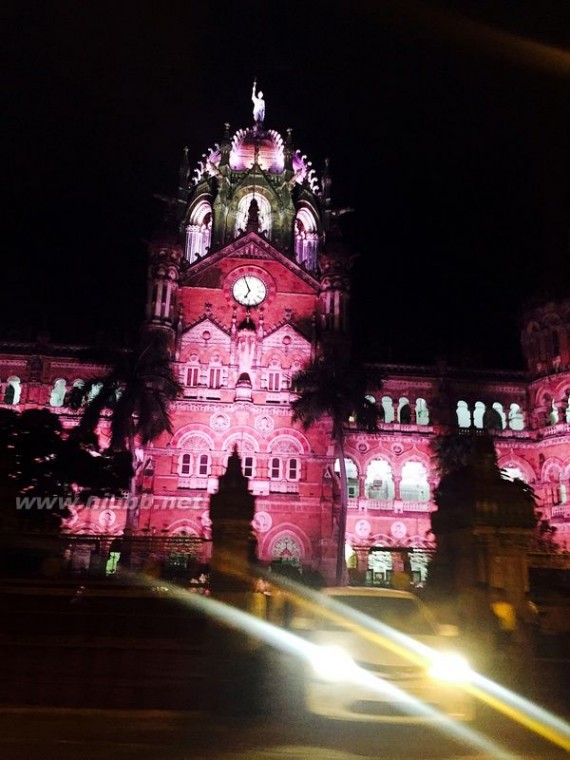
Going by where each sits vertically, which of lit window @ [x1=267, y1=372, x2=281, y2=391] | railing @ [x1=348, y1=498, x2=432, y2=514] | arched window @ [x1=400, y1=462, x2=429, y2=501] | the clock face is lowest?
railing @ [x1=348, y1=498, x2=432, y2=514]

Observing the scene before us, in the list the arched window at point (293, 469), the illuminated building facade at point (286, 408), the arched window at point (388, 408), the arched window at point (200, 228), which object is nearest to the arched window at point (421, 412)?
the illuminated building facade at point (286, 408)

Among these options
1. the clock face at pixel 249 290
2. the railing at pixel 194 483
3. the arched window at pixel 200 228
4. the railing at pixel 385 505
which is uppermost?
the arched window at pixel 200 228

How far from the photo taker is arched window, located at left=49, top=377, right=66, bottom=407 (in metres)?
41.7

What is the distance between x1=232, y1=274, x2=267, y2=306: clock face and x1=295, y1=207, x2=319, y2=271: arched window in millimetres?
9820

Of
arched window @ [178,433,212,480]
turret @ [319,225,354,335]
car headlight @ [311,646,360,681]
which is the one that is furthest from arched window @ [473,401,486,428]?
car headlight @ [311,646,360,681]

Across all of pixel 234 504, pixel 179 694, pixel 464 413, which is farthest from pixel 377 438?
pixel 179 694

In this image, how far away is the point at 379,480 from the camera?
42.2 meters

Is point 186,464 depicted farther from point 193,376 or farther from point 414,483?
point 414,483

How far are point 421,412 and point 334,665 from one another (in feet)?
123

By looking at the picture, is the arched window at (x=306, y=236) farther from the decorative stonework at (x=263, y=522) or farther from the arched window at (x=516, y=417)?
the decorative stonework at (x=263, y=522)

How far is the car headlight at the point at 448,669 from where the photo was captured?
7.69 m

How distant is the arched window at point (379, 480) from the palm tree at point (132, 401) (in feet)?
45.3

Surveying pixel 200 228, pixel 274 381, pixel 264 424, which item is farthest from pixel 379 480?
pixel 200 228

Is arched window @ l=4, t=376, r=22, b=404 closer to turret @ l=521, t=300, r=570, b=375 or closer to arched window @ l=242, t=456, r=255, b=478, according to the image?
arched window @ l=242, t=456, r=255, b=478
